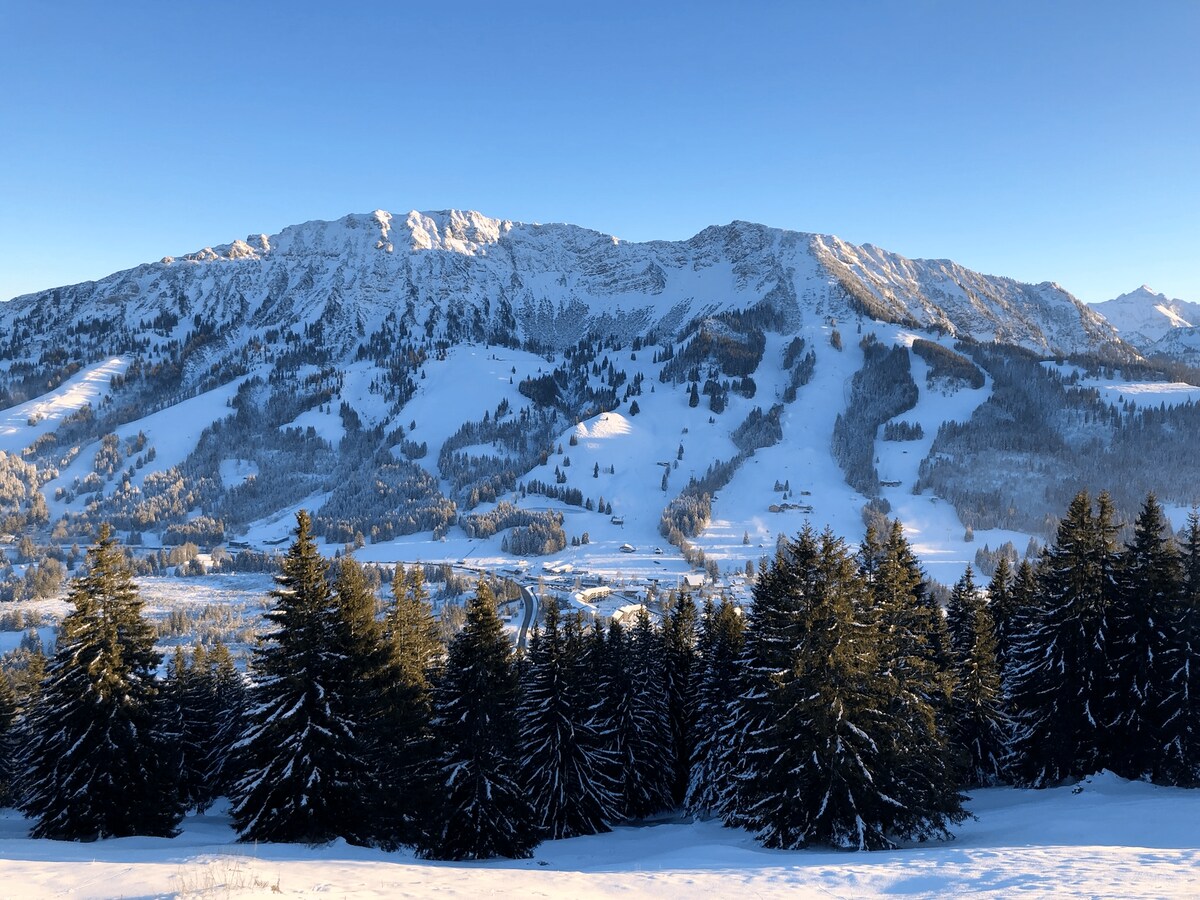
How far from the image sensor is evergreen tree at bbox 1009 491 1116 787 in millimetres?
32281

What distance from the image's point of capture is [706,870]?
57.9ft

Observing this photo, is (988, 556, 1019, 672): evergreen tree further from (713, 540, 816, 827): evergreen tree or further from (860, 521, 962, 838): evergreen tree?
(860, 521, 962, 838): evergreen tree

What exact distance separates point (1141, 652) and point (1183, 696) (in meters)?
2.24

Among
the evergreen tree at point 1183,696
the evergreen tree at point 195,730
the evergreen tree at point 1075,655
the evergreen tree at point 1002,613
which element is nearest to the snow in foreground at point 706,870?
the evergreen tree at point 1183,696

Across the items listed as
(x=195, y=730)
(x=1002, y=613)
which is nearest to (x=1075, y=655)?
(x=1002, y=613)

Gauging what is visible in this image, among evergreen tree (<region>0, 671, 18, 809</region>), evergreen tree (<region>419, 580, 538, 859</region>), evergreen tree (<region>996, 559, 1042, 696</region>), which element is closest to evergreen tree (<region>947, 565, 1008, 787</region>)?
evergreen tree (<region>996, 559, 1042, 696</region>)

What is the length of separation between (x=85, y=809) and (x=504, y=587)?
412 feet

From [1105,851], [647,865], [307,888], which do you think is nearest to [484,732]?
[647,865]

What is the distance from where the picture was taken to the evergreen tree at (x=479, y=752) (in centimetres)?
2786

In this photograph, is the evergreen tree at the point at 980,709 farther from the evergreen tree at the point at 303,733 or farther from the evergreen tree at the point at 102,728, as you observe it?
the evergreen tree at the point at 102,728

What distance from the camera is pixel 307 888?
47.4 feet

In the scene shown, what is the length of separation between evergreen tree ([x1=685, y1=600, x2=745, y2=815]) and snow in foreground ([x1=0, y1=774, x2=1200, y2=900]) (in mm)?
13339

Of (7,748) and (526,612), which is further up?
(7,748)

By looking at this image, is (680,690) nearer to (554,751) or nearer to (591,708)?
(591,708)
